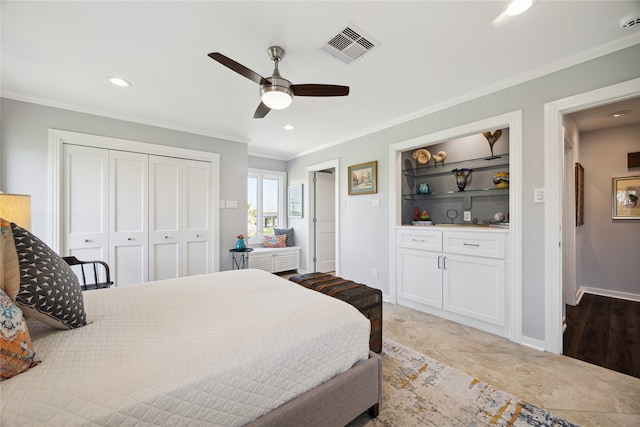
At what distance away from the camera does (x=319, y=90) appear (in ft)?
6.42

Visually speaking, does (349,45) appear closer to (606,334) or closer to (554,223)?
(554,223)

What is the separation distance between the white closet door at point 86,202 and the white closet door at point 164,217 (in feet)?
1.54

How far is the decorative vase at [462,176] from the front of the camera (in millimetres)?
3186

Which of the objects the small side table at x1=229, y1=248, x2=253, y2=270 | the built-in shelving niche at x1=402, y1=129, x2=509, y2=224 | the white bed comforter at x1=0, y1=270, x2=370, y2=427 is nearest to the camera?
the white bed comforter at x1=0, y1=270, x2=370, y2=427

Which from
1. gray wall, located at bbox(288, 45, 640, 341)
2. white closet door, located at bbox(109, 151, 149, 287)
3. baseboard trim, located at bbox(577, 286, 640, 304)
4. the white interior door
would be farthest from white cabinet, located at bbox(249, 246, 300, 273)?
baseboard trim, located at bbox(577, 286, 640, 304)

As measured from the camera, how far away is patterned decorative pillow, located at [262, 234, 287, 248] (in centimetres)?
516

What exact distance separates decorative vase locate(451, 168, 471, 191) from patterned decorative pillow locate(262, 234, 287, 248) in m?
3.31

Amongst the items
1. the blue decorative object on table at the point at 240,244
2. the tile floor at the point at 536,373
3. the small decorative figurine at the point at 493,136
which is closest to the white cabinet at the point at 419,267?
the tile floor at the point at 536,373

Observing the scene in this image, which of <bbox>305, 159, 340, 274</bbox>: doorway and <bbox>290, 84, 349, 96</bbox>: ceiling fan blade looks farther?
<bbox>305, 159, 340, 274</bbox>: doorway

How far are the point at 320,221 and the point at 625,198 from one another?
4481mm

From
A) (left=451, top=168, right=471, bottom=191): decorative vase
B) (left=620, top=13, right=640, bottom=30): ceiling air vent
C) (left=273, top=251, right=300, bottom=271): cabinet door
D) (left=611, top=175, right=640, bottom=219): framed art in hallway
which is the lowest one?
(left=273, top=251, right=300, bottom=271): cabinet door

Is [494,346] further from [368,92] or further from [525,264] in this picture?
[368,92]

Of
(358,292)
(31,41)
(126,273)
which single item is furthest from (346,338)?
(126,273)

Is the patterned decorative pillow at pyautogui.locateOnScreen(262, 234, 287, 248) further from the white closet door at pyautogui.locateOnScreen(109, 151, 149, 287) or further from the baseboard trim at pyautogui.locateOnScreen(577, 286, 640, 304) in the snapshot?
the baseboard trim at pyautogui.locateOnScreen(577, 286, 640, 304)
